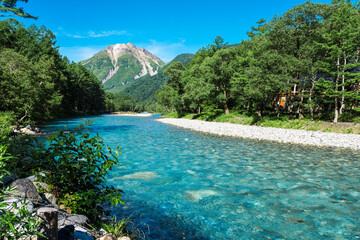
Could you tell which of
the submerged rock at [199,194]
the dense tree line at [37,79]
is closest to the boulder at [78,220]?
the submerged rock at [199,194]

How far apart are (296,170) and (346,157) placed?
543 centimetres

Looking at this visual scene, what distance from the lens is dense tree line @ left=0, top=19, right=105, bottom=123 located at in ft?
76.7

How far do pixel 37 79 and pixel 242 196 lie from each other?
35.9m

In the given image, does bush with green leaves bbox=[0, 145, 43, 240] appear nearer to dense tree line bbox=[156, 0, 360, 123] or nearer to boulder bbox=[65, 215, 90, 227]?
boulder bbox=[65, 215, 90, 227]

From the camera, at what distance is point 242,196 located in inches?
299

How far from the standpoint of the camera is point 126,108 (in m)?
164

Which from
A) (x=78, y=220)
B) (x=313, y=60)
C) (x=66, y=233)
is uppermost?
(x=313, y=60)

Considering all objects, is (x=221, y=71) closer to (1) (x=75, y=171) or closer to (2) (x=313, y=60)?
(2) (x=313, y=60)

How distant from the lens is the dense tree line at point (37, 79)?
2339cm

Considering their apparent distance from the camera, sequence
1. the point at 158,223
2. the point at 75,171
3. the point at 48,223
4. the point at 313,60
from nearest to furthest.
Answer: the point at 48,223 → the point at 75,171 → the point at 158,223 → the point at 313,60

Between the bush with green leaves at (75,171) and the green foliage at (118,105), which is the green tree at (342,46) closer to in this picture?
the bush with green leaves at (75,171)

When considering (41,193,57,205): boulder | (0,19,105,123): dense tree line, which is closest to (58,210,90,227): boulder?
(41,193,57,205): boulder

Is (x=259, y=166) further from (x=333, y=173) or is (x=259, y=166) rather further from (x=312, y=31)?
(x=312, y=31)

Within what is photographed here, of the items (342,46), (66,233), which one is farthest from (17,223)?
(342,46)
